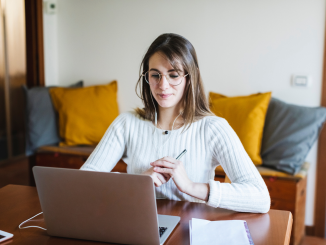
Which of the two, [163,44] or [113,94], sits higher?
[163,44]

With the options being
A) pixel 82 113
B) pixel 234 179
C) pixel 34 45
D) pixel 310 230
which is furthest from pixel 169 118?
pixel 34 45

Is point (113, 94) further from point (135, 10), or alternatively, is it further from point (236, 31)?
point (236, 31)

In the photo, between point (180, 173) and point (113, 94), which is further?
point (113, 94)

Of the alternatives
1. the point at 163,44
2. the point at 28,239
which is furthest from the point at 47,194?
the point at 163,44

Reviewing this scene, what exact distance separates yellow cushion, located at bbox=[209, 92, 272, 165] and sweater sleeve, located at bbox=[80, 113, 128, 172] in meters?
0.86

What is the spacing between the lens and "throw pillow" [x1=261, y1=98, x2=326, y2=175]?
2.19 m

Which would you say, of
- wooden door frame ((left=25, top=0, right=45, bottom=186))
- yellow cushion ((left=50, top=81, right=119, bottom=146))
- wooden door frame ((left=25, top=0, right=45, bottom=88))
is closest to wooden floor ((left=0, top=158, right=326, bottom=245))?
wooden door frame ((left=25, top=0, right=45, bottom=186))

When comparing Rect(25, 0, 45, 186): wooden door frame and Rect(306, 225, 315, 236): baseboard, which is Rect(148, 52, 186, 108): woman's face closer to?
Rect(306, 225, 315, 236): baseboard

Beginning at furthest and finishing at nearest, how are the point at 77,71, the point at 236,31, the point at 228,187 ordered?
the point at 77,71 → the point at 236,31 → the point at 228,187

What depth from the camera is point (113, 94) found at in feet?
9.70

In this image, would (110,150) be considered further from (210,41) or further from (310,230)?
(310,230)

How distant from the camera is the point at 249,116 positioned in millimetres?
2318

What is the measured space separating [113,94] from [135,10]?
0.70 meters

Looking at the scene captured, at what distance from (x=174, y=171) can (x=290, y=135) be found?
131 cm
